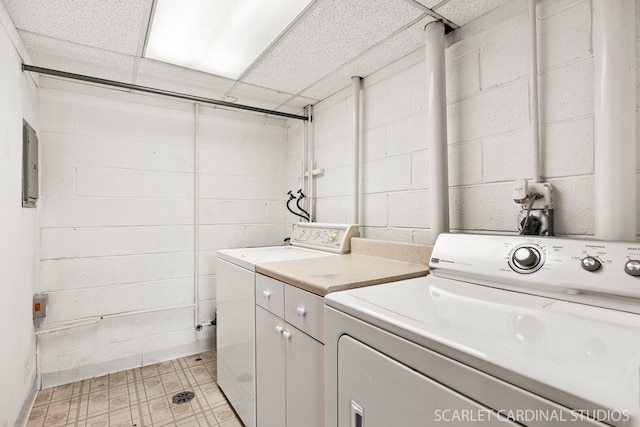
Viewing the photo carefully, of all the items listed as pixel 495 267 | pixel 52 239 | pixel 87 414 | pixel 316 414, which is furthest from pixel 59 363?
pixel 495 267

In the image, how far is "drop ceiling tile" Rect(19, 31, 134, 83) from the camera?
1.67m

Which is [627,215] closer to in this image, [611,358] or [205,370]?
[611,358]

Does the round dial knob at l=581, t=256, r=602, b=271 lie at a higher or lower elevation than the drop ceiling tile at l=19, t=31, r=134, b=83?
lower

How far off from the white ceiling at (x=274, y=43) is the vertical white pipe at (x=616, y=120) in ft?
1.67

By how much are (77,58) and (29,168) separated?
27.7 inches

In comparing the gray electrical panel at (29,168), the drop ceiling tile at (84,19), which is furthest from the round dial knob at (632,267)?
the gray electrical panel at (29,168)

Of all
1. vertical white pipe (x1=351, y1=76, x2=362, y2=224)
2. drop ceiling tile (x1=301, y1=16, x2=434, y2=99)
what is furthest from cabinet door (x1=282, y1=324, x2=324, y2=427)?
drop ceiling tile (x1=301, y1=16, x2=434, y2=99)

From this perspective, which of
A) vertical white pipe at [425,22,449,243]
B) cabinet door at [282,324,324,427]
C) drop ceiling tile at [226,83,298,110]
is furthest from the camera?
drop ceiling tile at [226,83,298,110]

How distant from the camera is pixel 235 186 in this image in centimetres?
271

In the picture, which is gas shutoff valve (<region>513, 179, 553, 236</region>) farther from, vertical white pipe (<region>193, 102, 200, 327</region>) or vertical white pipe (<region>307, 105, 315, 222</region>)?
vertical white pipe (<region>193, 102, 200, 327</region>)

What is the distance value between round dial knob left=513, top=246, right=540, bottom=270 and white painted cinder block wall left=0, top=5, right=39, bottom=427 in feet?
6.65

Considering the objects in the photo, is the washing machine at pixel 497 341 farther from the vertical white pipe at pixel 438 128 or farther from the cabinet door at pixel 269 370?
the cabinet door at pixel 269 370

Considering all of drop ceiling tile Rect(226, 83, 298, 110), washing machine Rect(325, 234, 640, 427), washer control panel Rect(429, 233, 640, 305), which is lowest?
washing machine Rect(325, 234, 640, 427)

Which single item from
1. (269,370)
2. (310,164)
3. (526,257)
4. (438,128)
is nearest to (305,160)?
(310,164)
